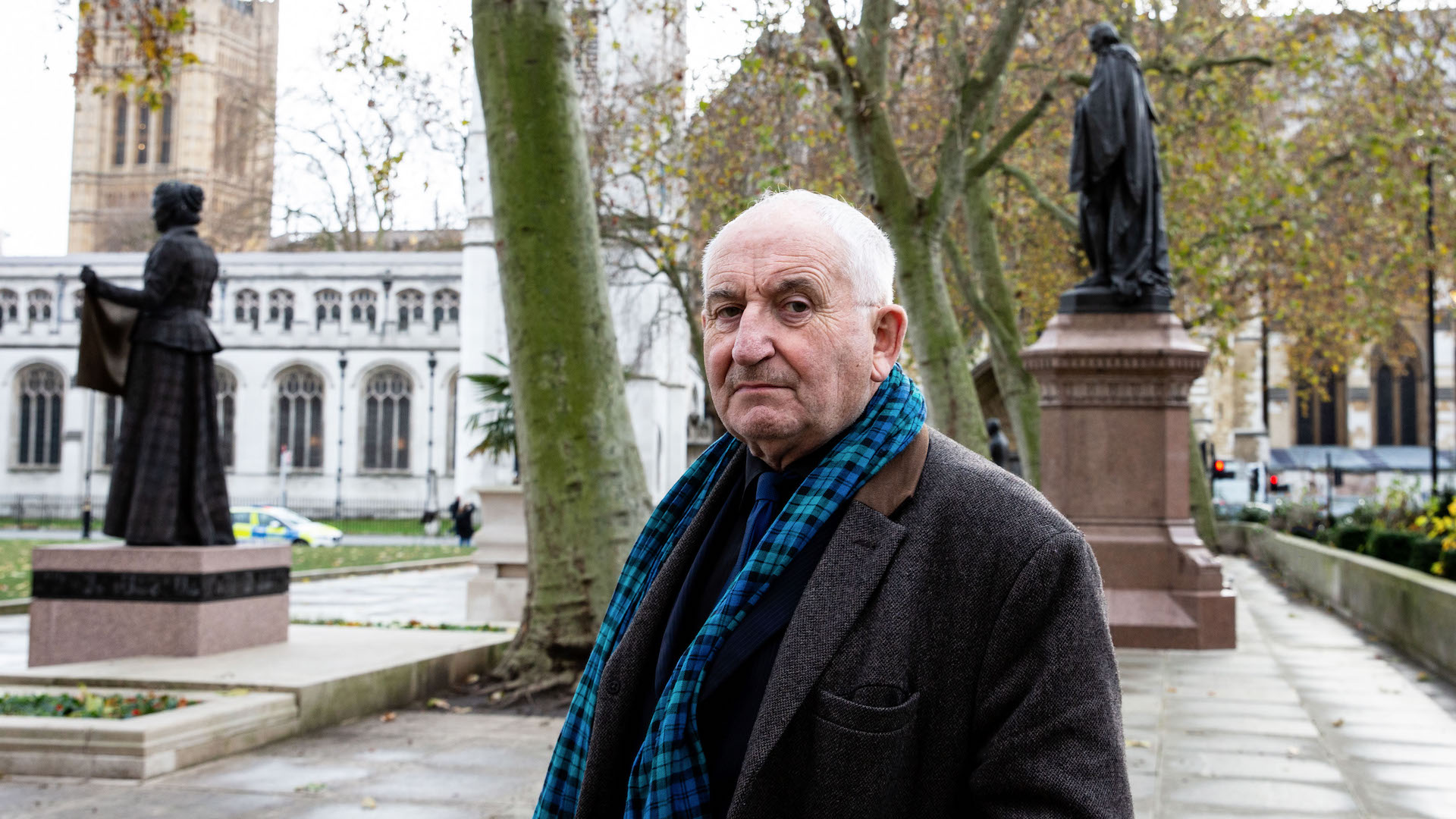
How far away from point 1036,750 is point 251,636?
7855 millimetres

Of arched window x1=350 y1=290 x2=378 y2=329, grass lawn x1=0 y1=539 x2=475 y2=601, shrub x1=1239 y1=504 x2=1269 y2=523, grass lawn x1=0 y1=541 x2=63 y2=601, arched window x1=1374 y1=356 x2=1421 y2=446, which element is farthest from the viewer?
arched window x1=350 y1=290 x2=378 y2=329

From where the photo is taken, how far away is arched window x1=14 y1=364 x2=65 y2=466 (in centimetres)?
5991

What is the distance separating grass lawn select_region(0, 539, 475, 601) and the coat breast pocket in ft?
53.9

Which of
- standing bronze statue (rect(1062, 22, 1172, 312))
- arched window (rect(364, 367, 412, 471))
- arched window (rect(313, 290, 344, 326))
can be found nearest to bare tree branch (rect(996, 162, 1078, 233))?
standing bronze statue (rect(1062, 22, 1172, 312))

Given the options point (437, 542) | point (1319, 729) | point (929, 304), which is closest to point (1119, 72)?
point (929, 304)

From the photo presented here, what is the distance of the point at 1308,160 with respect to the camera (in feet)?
75.6

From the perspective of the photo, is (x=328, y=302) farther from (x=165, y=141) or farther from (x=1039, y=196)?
(x=1039, y=196)

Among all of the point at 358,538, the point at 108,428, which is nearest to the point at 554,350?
the point at 358,538

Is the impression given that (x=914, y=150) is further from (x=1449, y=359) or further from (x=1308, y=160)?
(x=1449, y=359)

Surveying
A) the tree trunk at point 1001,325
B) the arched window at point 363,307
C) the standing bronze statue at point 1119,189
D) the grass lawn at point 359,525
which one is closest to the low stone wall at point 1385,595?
the standing bronze statue at point 1119,189

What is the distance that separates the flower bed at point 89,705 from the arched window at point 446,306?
52.1m

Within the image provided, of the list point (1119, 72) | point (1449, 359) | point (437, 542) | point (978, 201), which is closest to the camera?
point (1119, 72)

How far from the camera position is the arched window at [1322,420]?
5778cm

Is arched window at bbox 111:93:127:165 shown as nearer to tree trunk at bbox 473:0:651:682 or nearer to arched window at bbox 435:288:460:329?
arched window at bbox 435:288:460:329
